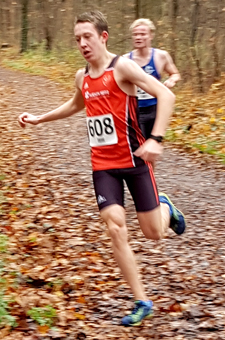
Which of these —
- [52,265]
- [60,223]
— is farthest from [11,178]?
[52,265]

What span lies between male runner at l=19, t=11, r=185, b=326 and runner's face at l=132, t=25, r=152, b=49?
2322 millimetres

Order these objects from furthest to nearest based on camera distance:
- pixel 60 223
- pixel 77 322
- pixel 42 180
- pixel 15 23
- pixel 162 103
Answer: pixel 15 23 < pixel 42 180 < pixel 60 223 < pixel 77 322 < pixel 162 103

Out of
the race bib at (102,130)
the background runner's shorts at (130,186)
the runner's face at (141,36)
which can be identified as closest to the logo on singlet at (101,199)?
the background runner's shorts at (130,186)

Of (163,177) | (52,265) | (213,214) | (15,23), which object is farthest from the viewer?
(15,23)

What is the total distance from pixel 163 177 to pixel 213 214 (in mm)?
1756

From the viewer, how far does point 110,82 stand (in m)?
3.81

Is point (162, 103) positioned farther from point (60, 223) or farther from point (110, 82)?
point (60, 223)

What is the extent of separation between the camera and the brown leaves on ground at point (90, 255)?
4.06 metres

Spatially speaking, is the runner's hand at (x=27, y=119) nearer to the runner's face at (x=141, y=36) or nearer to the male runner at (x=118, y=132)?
the male runner at (x=118, y=132)

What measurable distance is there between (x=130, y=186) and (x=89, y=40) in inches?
46.7

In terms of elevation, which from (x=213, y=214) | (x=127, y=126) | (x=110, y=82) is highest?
(x=110, y=82)

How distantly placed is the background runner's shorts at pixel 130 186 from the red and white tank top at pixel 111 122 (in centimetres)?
6

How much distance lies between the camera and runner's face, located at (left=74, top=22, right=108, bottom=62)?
3801 millimetres

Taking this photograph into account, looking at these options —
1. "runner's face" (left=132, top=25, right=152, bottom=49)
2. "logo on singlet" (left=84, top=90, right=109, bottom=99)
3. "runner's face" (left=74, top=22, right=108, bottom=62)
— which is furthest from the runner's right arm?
"runner's face" (left=132, top=25, right=152, bottom=49)
